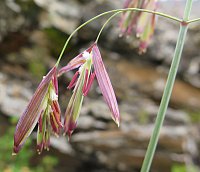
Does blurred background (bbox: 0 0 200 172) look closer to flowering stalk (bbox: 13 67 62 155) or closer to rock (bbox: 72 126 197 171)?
rock (bbox: 72 126 197 171)

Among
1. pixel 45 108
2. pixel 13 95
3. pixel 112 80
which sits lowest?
pixel 45 108

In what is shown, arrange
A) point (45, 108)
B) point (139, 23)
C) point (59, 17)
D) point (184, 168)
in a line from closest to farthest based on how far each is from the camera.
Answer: point (45, 108), point (139, 23), point (184, 168), point (59, 17)

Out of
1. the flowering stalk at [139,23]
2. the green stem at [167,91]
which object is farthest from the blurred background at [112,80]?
the green stem at [167,91]

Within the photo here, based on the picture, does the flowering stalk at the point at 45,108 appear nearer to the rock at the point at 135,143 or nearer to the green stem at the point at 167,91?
the green stem at the point at 167,91

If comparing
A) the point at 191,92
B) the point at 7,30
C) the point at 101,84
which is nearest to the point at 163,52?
the point at 191,92

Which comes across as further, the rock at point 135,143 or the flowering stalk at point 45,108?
the rock at point 135,143

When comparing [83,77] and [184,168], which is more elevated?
[83,77]

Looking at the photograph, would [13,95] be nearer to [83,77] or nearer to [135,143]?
[135,143]

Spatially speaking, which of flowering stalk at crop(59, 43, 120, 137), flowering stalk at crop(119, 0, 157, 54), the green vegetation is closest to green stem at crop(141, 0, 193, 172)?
flowering stalk at crop(59, 43, 120, 137)

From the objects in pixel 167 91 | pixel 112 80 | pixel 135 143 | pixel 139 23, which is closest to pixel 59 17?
pixel 112 80
